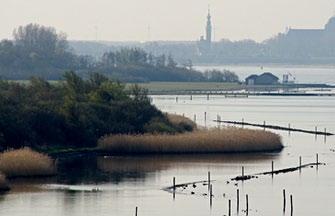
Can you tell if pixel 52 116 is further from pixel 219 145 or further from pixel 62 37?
pixel 62 37

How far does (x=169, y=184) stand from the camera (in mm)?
51344

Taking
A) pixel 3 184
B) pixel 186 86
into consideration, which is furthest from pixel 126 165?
pixel 186 86

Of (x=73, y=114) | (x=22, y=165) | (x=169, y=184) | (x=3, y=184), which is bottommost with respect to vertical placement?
(x=169, y=184)

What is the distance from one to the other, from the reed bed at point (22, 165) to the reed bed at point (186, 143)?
36.0 ft

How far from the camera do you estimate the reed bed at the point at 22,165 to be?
170 ft

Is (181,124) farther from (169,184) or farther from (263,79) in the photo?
(263,79)

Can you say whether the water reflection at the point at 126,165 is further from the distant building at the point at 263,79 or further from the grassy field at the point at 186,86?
the distant building at the point at 263,79

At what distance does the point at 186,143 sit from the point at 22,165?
45.1 feet

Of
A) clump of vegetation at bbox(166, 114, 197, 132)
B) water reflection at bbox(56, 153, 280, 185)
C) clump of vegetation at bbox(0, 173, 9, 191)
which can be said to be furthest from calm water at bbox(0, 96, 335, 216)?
clump of vegetation at bbox(166, 114, 197, 132)

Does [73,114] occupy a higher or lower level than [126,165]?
higher

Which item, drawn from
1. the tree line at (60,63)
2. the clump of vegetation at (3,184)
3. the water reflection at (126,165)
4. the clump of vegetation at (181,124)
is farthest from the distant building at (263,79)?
the clump of vegetation at (3,184)

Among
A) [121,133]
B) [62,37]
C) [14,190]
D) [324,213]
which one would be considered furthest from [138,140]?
[62,37]

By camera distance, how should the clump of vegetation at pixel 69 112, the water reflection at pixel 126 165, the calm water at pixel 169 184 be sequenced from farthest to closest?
the clump of vegetation at pixel 69 112, the water reflection at pixel 126 165, the calm water at pixel 169 184

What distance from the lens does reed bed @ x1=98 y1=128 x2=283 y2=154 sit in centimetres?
6375
